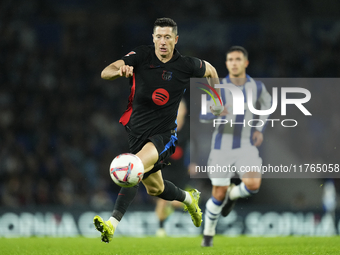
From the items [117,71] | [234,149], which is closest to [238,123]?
[234,149]

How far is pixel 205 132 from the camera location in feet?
38.7

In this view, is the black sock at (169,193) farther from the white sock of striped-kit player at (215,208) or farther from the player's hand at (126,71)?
the player's hand at (126,71)

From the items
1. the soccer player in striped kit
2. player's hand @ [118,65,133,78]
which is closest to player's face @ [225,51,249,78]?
the soccer player in striped kit

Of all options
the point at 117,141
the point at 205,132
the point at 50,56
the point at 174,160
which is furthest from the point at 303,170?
the point at 50,56

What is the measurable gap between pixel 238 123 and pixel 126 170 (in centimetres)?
313

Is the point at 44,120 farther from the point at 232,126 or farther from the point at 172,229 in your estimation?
the point at 232,126

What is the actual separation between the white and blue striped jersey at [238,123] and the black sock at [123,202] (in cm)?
209

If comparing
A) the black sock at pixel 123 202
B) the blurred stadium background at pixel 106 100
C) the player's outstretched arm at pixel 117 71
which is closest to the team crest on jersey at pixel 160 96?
the player's outstretched arm at pixel 117 71

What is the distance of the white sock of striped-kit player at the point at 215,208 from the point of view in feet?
23.3

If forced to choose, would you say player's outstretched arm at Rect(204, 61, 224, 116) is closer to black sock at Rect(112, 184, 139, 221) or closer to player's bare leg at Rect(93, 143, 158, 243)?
player's bare leg at Rect(93, 143, 158, 243)

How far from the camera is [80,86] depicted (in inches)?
555

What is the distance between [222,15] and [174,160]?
660 centimetres

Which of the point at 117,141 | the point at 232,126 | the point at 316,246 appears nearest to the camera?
the point at 316,246

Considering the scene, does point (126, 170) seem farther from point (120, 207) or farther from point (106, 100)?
point (106, 100)
